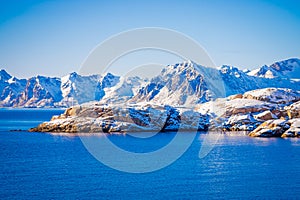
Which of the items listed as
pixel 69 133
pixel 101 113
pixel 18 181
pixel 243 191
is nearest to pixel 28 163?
pixel 18 181

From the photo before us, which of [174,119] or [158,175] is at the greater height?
[174,119]

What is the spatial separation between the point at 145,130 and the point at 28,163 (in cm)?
6076

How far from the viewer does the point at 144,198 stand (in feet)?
166

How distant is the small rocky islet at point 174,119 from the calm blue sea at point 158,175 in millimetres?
32225

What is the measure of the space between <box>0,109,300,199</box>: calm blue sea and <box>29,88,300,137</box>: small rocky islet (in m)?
32.2

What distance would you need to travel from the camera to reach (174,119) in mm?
139125

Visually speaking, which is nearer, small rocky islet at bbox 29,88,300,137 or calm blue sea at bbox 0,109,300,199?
calm blue sea at bbox 0,109,300,199

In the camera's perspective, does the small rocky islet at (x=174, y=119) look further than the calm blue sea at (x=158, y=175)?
Yes

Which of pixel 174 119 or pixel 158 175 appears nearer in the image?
pixel 158 175

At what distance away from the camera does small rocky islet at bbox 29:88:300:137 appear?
12900cm

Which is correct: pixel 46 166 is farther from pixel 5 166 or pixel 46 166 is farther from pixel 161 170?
pixel 161 170

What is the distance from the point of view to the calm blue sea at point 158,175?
52.8 meters

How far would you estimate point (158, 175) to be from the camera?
63.6m

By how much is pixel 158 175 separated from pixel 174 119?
7592 cm
